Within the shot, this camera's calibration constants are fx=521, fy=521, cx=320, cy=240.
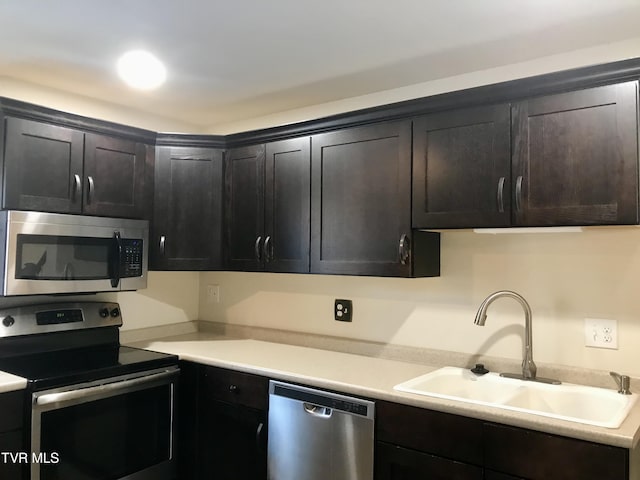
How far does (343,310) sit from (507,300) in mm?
850

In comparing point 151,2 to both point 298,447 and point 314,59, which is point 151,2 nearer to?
point 314,59

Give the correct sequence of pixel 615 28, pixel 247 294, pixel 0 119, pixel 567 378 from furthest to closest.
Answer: pixel 247 294 → pixel 0 119 → pixel 567 378 → pixel 615 28

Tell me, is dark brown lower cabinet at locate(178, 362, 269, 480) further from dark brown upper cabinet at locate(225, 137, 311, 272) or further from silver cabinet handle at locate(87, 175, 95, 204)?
silver cabinet handle at locate(87, 175, 95, 204)

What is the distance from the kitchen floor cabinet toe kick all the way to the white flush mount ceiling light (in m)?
1.40

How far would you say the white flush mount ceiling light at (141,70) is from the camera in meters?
2.23

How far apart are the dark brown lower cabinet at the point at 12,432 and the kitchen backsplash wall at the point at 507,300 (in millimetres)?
1398

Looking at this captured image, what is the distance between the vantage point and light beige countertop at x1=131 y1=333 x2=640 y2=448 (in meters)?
1.56

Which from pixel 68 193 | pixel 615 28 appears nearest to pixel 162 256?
pixel 68 193

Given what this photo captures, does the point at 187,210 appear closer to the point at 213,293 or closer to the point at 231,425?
the point at 213,293

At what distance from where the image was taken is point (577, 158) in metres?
1.82

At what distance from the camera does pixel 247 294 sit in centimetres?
319

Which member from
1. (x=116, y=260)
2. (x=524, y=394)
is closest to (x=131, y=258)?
(x=116, y=260)

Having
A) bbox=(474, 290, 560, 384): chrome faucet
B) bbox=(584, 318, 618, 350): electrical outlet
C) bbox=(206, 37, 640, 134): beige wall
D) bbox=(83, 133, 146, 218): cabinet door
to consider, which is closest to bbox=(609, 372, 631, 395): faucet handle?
bbox=(584, 318, 618, 350): electrical outlet

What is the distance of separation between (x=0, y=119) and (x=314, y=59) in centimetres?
138
